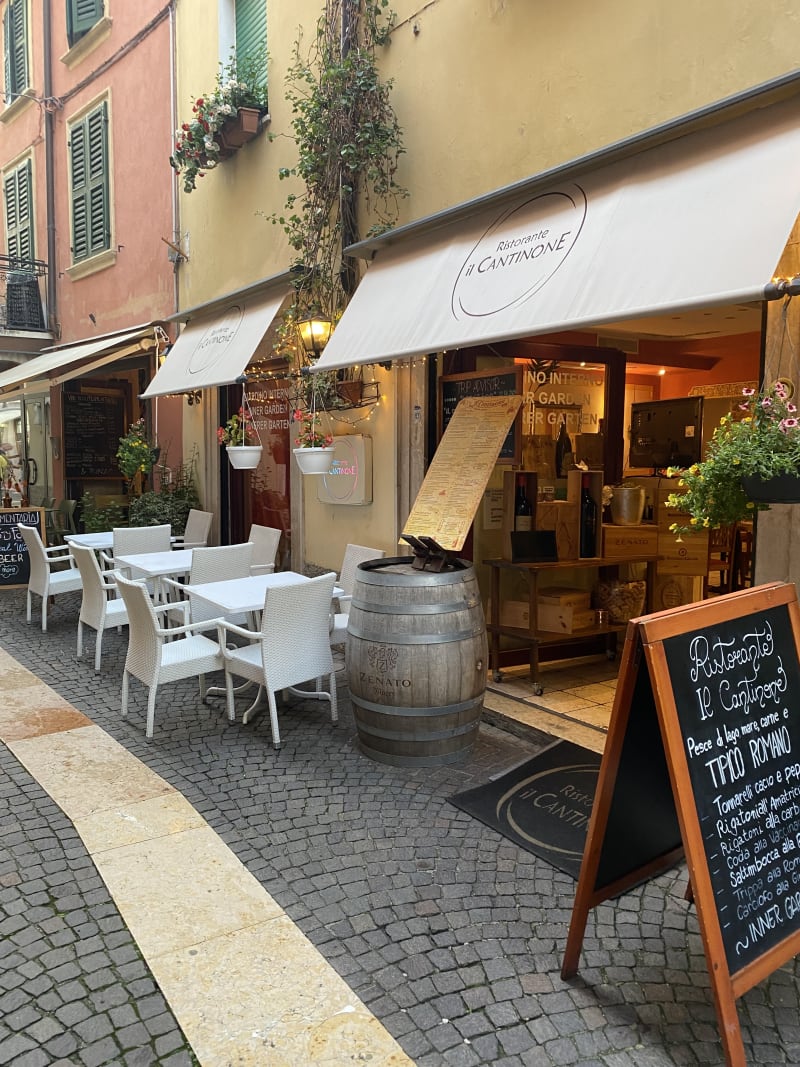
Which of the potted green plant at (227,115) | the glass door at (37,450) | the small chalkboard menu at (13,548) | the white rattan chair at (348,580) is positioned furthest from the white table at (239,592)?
the glass door at (37,450)

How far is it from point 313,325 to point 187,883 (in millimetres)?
4642

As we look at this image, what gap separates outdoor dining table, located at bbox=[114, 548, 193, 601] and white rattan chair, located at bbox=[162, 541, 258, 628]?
123mm

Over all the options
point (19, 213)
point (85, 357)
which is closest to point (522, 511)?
point (85, 357)

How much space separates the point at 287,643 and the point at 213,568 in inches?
70.7

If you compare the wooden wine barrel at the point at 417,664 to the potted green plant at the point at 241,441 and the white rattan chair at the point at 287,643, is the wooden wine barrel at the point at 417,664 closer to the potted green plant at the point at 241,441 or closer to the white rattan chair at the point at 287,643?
the white rattan chair at the point at 287,643

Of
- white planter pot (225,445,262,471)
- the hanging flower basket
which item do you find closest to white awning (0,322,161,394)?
white planter pot (225,445,262,471)

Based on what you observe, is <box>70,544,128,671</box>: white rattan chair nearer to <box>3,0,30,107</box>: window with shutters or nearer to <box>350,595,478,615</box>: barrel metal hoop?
<box>350,595,478,615</box>: barrel metal hoop

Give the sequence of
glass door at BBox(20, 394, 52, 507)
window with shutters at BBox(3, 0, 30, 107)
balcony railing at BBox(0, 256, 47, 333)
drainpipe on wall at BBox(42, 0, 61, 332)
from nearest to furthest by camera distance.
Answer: drainpipe on wall at BBox(42, 0, 61, 332) → window with shutters at BBox(3, 0, 30, 107) → balcony railing at BBox(0, 256, 47, 333) → glass door at BBox(20, 394, 52, 507)

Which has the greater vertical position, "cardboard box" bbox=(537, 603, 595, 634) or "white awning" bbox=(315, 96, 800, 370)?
"white awning" bbox=(315, 96, 800, 370)

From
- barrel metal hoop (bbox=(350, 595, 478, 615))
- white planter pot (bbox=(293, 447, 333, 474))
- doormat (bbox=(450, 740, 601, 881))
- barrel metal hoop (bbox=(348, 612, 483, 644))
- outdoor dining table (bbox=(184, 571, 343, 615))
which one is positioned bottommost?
doormat (bbox=(450, 740, 601, 881))

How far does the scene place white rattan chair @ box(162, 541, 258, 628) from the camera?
589 centimetres

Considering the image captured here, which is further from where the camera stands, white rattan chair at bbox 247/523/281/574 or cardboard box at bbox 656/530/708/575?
white rattan chair at bbox 247/523/281/574

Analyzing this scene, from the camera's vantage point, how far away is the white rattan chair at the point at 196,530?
28.2ft

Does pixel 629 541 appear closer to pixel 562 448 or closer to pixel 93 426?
pixel 562 448
